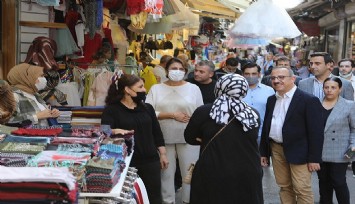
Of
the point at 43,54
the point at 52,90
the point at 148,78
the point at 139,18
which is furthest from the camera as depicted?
the point at 148,78

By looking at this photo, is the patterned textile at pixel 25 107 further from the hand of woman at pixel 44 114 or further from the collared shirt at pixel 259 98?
the collared shirt at pixel 259 98

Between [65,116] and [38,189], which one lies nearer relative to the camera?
[38,189]

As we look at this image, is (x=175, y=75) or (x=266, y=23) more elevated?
(x=266, y=23)

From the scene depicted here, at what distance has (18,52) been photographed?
6.78 metres

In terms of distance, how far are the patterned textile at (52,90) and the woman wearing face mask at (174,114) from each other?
1018 mm

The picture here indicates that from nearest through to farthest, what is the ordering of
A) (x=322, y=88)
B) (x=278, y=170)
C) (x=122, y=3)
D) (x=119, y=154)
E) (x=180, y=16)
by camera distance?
(x=119, y=154)
(x=278, y=170)
(x=322, y=88)
(x=122, y=3)
(x=180, y=16)

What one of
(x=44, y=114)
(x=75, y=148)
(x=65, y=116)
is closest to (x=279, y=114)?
(x=65, y=116)

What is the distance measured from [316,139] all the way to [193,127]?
1585mm

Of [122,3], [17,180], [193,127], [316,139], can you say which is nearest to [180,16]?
[122,3]

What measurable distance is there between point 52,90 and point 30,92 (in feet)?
2.94

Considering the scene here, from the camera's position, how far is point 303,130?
207 inches

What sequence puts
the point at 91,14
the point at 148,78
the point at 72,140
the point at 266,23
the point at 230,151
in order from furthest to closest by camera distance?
the point at 148,78 < the point at 266,23 < the point at 91,14 < the point at 230,151 < the point at 72,140

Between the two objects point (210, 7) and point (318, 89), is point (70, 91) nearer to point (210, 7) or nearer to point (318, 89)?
point (318, 89)

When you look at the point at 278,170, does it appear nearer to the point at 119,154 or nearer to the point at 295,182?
the point at 295,182
